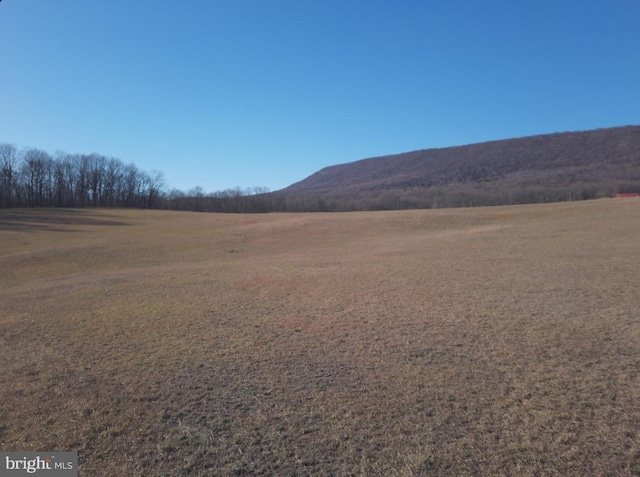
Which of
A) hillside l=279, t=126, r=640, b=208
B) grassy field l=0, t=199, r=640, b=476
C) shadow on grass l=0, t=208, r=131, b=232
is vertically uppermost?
hillside l=279, t=126, r=640, b=208

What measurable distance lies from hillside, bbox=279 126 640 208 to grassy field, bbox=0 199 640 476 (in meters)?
77.6

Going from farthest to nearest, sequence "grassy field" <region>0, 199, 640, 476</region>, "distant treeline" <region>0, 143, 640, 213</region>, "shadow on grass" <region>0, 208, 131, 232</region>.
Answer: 1. "distant treeline" <region>0, 143, 640, 213</region>
2. "shadow on grass" <region>0, 208, 131, 232</region>
3. "grassy field" <region>0, 199, 640, 476</region>

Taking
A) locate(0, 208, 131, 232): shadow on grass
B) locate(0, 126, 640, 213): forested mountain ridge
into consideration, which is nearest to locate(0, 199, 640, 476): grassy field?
locate(0, 208, 131, 232): shadow on grass

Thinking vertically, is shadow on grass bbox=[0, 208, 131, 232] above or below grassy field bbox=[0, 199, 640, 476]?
above


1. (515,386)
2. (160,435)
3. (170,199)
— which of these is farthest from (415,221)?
(170,199)

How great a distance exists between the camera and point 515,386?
5.32 meters

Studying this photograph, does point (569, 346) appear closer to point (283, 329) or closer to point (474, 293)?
point (474, 293)

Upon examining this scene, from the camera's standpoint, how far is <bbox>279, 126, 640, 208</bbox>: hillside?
91.2m

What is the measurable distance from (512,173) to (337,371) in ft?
523

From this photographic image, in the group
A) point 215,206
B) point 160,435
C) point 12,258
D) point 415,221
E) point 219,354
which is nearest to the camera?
point 160,435

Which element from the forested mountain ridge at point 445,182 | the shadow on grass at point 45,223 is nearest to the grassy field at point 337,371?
the shadow on grass at point 45,223

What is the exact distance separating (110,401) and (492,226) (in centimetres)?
2810

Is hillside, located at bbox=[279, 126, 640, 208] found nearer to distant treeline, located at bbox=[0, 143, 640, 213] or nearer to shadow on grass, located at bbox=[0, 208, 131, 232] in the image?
distant treeline, located at bbox=[0, 143, 640, 213]

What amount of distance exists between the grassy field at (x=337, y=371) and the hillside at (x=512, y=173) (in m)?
77.6
